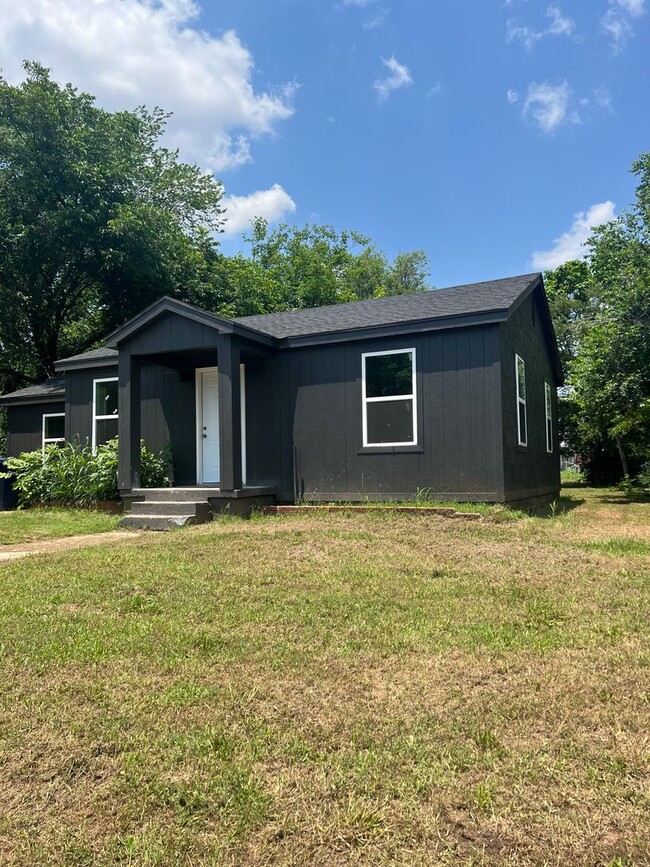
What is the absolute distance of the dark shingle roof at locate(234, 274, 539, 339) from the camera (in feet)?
29.9

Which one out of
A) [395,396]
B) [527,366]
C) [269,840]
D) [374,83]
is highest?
[374,83]

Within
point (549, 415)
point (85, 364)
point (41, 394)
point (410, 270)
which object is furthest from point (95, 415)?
point (410, 270)

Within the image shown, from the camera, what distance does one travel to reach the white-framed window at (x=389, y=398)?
9367 mm

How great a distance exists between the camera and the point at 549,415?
1476cm

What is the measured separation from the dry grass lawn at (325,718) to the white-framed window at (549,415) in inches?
374

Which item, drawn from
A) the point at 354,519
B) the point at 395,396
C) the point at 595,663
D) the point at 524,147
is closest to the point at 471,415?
the point at 395,396

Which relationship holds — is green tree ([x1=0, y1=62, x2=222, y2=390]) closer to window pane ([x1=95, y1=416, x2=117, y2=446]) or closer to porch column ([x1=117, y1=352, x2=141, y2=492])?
window pane ([x1=95, y1=416, x2=117, y2=446])

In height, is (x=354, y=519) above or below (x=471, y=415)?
below

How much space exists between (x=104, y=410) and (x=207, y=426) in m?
2.61

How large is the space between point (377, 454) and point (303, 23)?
1037cm

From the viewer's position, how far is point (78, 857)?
1.84 m

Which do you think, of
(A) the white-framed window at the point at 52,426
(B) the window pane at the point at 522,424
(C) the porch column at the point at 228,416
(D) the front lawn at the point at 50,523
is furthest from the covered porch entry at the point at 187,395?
(B) the window pane at the point at 522,424

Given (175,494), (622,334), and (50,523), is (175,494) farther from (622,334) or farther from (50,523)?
(622,334)

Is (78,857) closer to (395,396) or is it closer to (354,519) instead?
(354,519)
